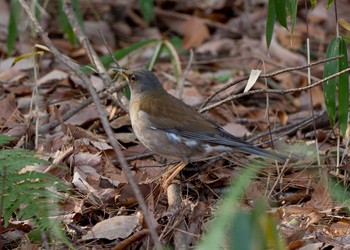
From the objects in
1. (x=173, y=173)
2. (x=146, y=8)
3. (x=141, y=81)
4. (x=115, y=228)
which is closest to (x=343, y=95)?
(x=173, y=173)

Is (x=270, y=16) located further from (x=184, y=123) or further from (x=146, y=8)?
(x=146, y=8)

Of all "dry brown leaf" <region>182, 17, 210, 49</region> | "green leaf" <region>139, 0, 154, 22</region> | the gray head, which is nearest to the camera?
the gray head

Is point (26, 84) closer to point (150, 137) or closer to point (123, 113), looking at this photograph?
point (123, 113)

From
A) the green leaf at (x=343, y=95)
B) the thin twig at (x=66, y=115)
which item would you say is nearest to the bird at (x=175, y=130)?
the thin twig at (x=66, y=115)

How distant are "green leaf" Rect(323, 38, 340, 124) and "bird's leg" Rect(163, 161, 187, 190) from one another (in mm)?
1121

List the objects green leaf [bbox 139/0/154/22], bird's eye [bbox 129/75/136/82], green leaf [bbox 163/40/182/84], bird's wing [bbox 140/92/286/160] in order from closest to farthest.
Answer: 1. bird's wing [bbox 140/92/286/160]
2. bird's eye [bbox 129/75/136/82]
3. green leaf [bbox 163/40/182/84]
4. green leaf [bbox 139/0/154/22]

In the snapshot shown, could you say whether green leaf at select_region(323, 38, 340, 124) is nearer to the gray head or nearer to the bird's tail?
the bird's tail

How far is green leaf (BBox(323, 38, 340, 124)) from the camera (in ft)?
18.1

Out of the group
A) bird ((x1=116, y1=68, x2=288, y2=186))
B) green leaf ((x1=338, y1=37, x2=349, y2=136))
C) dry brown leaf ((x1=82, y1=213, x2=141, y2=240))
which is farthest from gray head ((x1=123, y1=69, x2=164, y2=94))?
dry brown leaf ((x1=82, y1=213, x2=141, y2=240))

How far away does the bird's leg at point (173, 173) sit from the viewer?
206 inches

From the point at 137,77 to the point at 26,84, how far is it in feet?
5.93

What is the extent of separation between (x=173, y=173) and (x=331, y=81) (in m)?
1.31

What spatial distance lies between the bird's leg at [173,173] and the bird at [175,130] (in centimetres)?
3

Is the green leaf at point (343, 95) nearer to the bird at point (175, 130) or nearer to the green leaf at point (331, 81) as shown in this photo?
the green leaf at point (331, 81)
